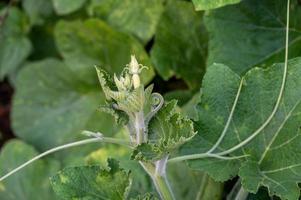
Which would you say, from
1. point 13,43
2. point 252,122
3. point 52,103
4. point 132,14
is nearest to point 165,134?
point 252,122

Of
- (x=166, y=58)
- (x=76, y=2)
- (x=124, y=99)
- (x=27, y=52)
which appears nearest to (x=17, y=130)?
(x=27, y=52)

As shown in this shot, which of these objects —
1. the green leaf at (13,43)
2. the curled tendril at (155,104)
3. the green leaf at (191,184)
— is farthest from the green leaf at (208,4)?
the green leaf at (13,43)

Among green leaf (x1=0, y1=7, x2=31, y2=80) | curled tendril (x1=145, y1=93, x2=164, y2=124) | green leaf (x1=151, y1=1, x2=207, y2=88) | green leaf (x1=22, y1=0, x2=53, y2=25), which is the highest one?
curled tendril (x1=145, y1=93, x2=164, y2=124)

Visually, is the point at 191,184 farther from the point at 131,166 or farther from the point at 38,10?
the point at 38,10

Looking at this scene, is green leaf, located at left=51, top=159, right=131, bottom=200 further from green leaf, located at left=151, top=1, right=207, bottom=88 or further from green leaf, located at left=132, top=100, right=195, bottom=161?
green leaf, located at left=151, top=1, right=207, bottom=88

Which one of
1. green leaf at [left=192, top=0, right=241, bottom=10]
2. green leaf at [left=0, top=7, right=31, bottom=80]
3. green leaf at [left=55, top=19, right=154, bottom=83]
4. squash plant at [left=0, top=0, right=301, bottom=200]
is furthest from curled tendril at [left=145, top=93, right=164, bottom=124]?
green leaf at [left=0, top=7, right=31, bottom=80]

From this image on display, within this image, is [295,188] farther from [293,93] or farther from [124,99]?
[124,99]

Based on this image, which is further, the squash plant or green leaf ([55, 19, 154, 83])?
green leaf ([55, 19, 154, 83])
